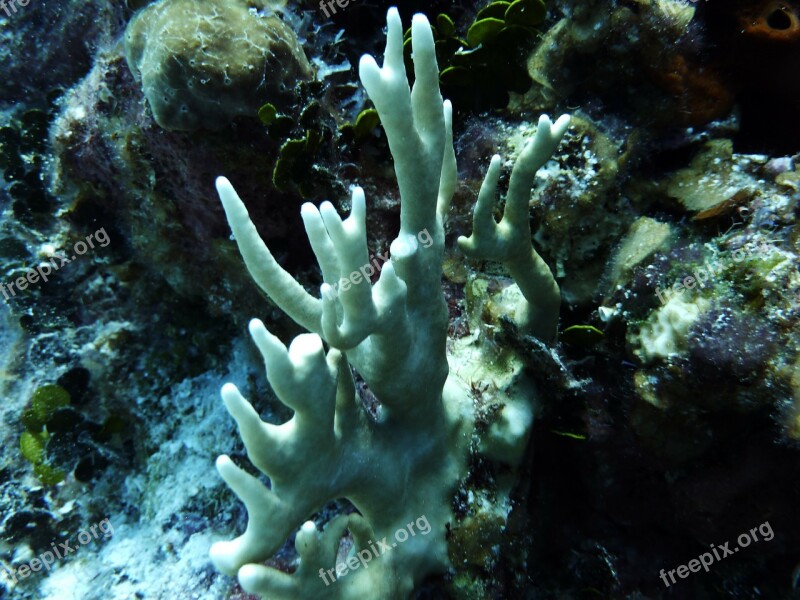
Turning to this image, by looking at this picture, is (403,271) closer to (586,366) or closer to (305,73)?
(586,366)

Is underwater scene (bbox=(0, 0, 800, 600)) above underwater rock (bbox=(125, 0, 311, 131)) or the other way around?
the other way around

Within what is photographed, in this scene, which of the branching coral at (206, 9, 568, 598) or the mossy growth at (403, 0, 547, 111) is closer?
the branching coral at (206, 9, 568, 598)

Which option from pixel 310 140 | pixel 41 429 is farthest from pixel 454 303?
pixel 41 429

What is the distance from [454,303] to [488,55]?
155 cm

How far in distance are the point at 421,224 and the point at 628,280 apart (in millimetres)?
1273

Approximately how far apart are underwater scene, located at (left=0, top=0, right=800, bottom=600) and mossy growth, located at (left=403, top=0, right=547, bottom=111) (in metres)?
0.02

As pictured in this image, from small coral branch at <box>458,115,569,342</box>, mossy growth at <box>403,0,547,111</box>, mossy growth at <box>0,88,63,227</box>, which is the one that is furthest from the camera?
mossy growth at <box>0,88,63,227</box>

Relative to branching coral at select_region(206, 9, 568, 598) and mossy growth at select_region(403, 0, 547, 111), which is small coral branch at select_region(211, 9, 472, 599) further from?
mossy growth at select_region(403, 0, 547, 111)

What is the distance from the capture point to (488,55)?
9.23 feet

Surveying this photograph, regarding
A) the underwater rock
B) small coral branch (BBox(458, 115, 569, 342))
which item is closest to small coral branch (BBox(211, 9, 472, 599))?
small coral branch (BBox(458, 115, 569, 342))

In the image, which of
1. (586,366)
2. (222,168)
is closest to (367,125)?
(222,168)

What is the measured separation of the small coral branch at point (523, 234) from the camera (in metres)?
1.89

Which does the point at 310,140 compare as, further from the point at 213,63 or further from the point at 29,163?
the point at 29,163

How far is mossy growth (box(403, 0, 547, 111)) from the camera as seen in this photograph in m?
2.72
